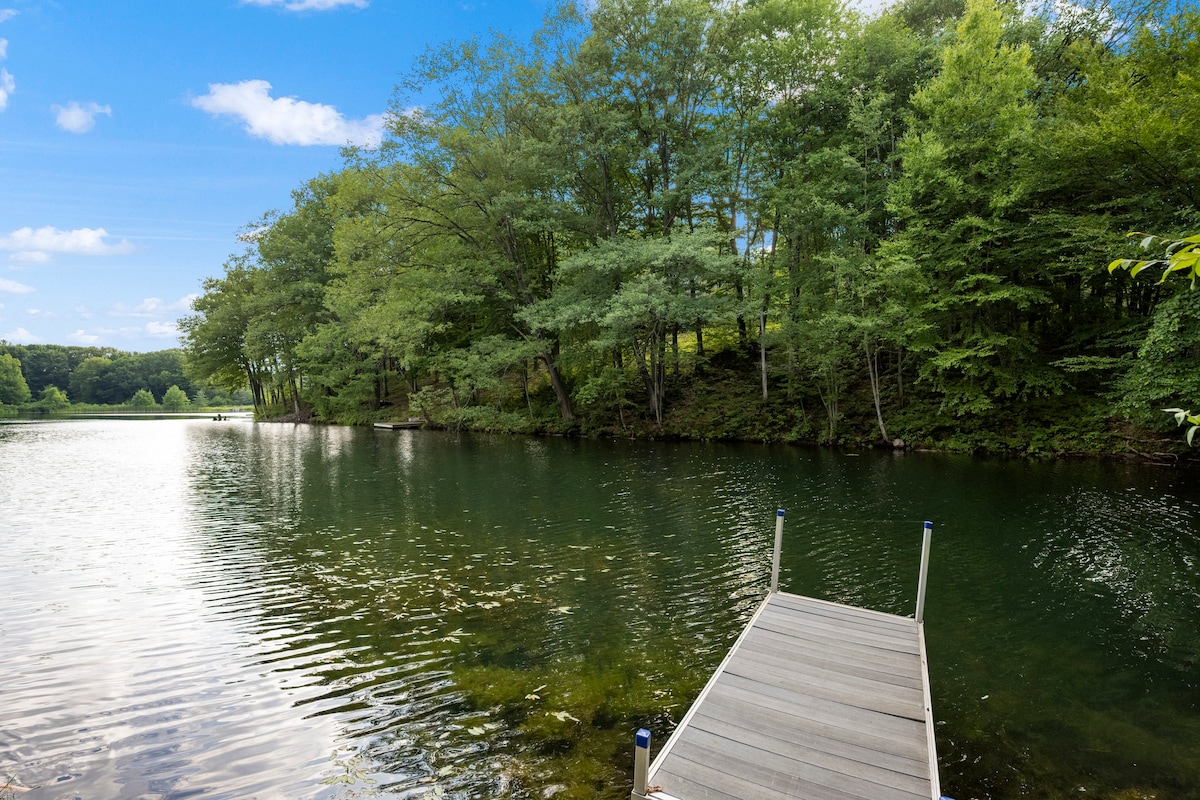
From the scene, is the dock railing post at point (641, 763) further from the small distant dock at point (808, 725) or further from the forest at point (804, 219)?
the forest at point (804, 219)

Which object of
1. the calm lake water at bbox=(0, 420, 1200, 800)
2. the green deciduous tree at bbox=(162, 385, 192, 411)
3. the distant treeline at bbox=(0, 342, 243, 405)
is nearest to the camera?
the calm lake water at bbox=(0, 420, 1200, 800)

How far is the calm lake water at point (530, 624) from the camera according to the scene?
4.87 m

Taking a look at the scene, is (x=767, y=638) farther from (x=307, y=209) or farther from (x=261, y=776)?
(x=307, y=209)

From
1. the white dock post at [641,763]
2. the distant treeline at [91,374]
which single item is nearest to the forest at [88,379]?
the distant treeline at [91,374]

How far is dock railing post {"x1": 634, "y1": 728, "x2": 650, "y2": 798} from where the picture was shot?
11.3 ft

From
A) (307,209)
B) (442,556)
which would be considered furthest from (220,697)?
(307,209)

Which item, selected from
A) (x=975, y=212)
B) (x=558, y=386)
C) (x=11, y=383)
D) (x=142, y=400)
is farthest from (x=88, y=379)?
(x=975, y=212)

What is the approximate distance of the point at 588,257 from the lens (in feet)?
81.0

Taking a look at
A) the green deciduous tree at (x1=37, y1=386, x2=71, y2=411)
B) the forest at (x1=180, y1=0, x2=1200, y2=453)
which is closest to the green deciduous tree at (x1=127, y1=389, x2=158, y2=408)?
the green deciduous tree at (x1=37, y1=386, x2=71, y2=411)

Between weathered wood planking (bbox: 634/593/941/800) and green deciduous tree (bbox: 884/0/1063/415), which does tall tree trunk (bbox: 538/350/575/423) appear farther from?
weathered wood planking (bbox: 634/593/941/800)

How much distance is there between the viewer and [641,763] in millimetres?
3574

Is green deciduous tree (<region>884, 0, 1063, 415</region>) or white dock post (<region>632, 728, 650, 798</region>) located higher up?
green deciduous tree (<region>884, 0, 1063, 415</region>)

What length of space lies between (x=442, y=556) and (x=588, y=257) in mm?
17089

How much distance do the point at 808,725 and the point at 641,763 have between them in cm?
184
